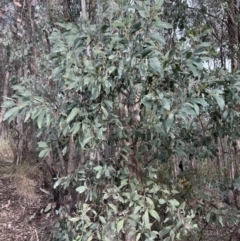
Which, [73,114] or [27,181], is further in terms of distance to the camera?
[27,181]

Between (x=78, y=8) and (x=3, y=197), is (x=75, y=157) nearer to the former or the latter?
(x=78, y=8)

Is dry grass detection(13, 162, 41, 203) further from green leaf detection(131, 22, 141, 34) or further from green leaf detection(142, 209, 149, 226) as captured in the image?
green leaf detection(131, 22, 141, 34)

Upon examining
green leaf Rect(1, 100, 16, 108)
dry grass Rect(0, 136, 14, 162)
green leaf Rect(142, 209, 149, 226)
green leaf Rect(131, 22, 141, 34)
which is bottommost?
dry grass Rect(0, 136, 14, 162)

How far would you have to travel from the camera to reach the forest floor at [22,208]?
3.38 m

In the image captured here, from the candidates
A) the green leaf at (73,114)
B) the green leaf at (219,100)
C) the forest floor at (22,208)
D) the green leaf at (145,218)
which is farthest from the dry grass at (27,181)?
the green leaf at (219,100)

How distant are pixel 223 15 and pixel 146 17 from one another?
1611 millimetres

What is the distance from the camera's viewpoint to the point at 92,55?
1.49 metres

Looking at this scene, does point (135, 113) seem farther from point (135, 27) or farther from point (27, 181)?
point (27, 181)

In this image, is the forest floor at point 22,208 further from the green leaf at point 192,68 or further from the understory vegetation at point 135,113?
the green leaf at point 192,68

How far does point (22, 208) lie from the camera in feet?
12.9

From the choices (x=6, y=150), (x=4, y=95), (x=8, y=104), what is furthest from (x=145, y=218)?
(x=4, y=95)

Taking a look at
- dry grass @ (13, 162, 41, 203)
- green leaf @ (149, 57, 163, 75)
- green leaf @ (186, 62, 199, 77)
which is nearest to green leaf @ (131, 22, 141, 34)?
green leaf @ (149, 57, 163, 75)

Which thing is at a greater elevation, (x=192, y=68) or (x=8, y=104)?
(x=192, y=68)

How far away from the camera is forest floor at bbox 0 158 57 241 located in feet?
11.1
